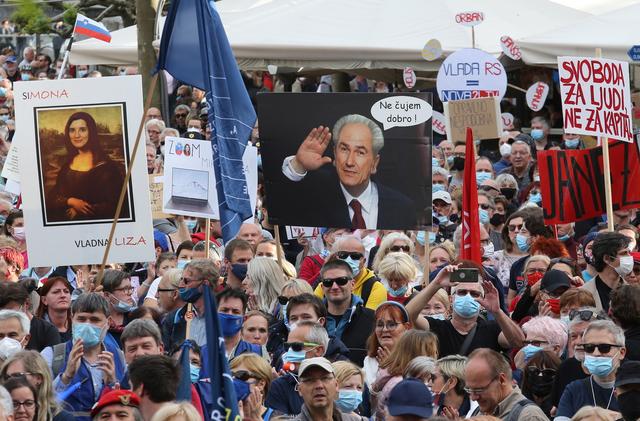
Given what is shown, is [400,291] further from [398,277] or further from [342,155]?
[342,155]

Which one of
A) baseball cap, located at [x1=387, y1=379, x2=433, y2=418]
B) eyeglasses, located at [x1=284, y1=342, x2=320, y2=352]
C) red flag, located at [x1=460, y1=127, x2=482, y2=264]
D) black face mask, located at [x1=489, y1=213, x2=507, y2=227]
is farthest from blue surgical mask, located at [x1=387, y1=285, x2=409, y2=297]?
baseball cap, located at [x1=387, y1=379, x2=433, y2=418]

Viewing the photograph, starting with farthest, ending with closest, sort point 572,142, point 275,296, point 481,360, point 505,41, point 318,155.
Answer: point 505,41, point 572,142, point 318,155, point 275,296, point 481,360

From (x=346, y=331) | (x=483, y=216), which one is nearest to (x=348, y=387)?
(x=346, y=331)

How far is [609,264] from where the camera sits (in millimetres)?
10375

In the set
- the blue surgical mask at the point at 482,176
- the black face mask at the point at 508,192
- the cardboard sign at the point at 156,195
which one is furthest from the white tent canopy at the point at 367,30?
the cardboard sign at the point at 156,195

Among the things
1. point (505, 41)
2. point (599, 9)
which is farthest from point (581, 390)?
point (599, 9)

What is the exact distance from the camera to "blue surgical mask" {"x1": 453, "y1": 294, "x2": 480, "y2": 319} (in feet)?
32.4

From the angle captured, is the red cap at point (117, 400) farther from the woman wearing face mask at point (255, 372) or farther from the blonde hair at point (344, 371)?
the blonde hair at point (344, 371)

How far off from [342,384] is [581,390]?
121cm

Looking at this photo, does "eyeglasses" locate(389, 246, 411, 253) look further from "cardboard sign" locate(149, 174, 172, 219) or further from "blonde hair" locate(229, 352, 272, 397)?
"blonde hair" locate(229, 352, 272, 397)

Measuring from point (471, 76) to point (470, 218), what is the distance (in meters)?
6.59

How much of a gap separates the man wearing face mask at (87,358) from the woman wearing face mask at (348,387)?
1.20 metres

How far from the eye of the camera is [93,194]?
37.4 feet

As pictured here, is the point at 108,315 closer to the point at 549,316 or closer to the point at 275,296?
the point at 275,296
